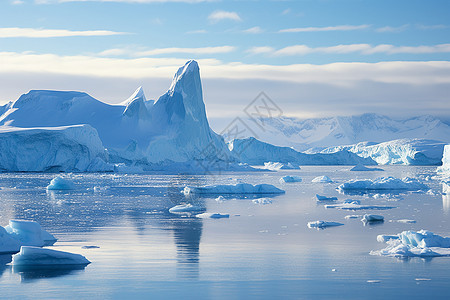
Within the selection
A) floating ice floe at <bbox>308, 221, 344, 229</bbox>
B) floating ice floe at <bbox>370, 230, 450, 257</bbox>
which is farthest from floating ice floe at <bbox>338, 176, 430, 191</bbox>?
floating ice floe at <bbox>370, 230, 450, 257</bbox>

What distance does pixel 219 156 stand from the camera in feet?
220

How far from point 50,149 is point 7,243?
133 feet

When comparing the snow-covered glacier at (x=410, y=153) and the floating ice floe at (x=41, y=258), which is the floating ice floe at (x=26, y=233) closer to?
the floating ice floe at (x=41, y=258)

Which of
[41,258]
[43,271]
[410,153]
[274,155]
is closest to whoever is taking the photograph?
[43,271]

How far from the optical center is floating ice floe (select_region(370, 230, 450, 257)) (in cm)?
1025

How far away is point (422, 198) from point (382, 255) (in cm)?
1571

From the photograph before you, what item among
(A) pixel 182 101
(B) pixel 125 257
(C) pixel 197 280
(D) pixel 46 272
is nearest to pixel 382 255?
(C) pixel 197 280

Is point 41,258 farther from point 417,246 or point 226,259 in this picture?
point 417,246

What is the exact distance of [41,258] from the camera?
31.0 feet

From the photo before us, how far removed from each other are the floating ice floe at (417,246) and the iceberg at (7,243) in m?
6.28

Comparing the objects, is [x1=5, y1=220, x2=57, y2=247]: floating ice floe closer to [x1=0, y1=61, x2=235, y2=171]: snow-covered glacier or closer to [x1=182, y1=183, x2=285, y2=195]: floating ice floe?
[x1=182, y1=183, x2=285, y2=195]: floating ice floe

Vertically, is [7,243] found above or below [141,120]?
below

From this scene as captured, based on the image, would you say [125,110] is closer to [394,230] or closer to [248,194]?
[248,194]

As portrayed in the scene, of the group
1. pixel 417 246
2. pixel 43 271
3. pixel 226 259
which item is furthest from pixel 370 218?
pixel 43 271
